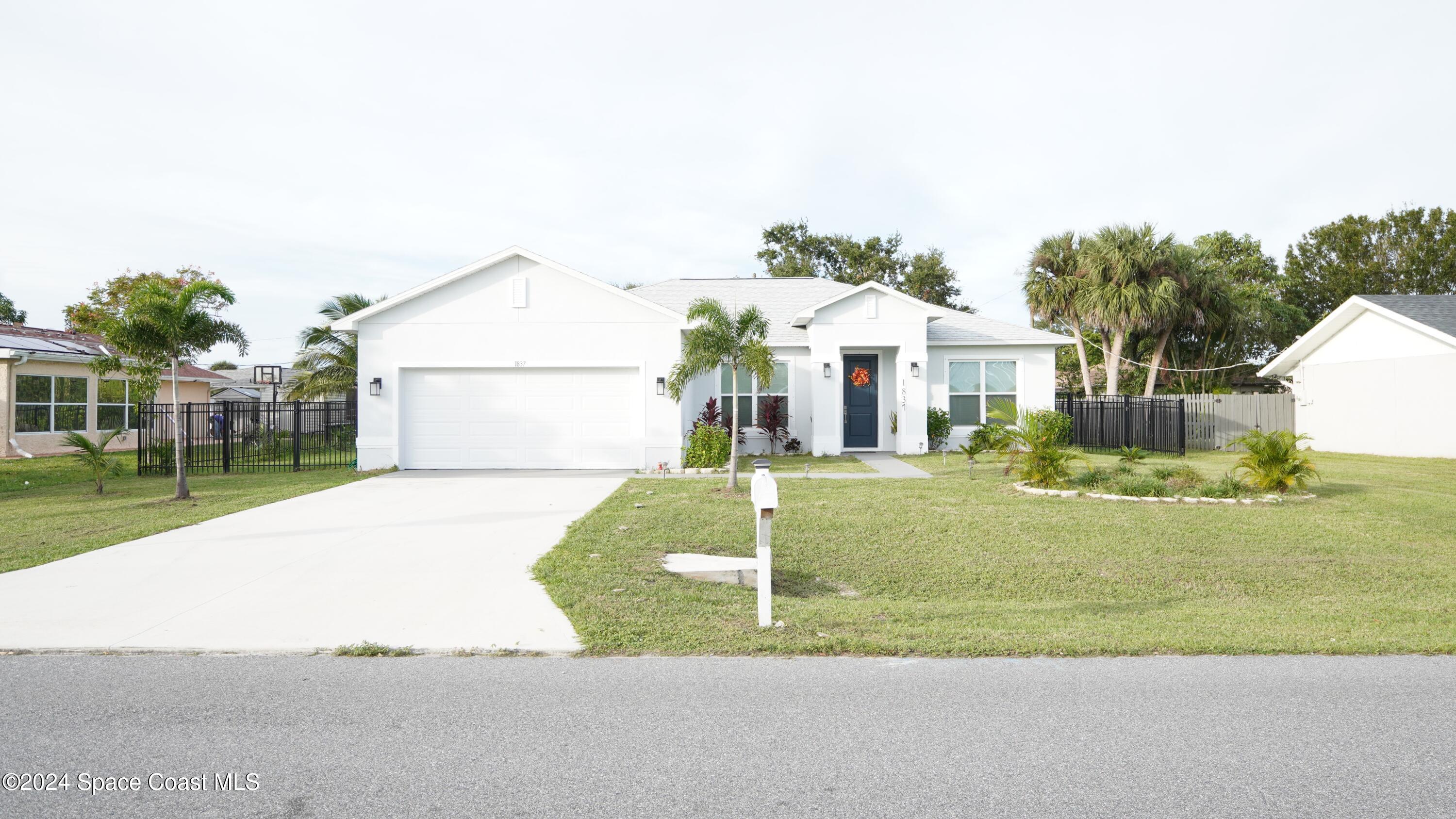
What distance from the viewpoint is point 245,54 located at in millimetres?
13500

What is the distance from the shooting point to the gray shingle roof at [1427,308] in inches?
711

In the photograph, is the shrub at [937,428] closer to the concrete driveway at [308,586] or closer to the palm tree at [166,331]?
the concrete driveway at [308,586]

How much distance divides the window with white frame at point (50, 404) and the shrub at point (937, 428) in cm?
2212

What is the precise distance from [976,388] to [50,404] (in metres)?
24.5

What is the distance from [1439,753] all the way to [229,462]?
1894cm

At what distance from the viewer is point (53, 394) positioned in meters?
20.9

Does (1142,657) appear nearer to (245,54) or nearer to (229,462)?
(245,54)

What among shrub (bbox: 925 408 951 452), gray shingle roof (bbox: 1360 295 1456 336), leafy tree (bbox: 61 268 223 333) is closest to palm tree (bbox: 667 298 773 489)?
shrub (bbox: 925 408 951 452)

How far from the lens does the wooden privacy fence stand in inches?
890

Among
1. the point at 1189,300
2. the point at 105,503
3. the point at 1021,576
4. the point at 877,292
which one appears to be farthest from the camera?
the point at 1189,300

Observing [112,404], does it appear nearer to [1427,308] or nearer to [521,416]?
[521,416]

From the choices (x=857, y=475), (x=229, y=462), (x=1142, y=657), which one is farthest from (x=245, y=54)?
(x=1142, y=657)

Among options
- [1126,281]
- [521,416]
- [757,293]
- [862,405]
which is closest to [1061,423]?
[862,405]

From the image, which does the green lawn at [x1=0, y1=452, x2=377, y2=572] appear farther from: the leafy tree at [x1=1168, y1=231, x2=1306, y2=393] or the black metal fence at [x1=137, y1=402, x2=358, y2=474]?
the leafy tree at [x1=1168, y1=231, x2=1306, y2=393]
